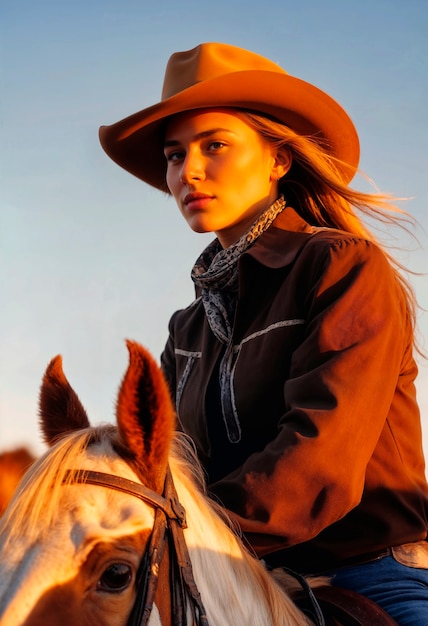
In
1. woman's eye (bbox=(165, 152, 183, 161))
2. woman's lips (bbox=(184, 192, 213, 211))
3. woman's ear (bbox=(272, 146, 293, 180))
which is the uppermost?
woman's eye (bbox=(165, 152, 183, 161))

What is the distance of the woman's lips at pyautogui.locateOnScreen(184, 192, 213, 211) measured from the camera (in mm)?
3270

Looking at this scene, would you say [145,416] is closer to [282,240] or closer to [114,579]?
[114,579]

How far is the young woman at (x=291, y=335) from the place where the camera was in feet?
7.82

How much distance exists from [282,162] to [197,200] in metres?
0.50

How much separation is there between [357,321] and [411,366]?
A: 0.49 metres

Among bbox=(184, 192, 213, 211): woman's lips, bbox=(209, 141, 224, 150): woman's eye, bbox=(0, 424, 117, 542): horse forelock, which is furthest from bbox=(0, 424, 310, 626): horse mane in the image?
bbox=(209, 141, 224, 150): woman's eye

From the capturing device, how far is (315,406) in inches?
97.3

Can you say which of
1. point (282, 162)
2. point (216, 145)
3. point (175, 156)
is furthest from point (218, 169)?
point (282, 162)

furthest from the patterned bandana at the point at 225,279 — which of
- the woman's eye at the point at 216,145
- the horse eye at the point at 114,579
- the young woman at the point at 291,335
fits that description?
the horse eye at the point at 114,579

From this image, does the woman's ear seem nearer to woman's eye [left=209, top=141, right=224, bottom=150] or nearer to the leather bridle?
woman's eye [left=209, top=141, right=224, bottom=150]

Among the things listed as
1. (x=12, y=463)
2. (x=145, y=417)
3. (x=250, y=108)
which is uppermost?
(x=250, y=108)

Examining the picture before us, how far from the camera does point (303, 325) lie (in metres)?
2.90

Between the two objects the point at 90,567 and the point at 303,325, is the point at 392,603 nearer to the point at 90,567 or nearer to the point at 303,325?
the point at 303,325

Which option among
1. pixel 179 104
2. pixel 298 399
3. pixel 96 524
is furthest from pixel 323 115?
pixel 96 524
